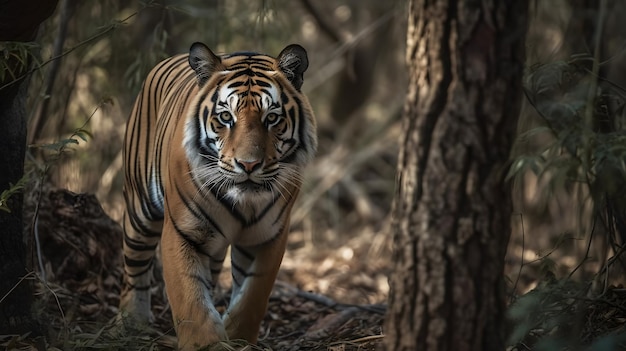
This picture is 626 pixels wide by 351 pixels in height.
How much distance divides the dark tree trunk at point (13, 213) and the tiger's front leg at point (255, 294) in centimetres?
86

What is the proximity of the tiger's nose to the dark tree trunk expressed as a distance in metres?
0.96

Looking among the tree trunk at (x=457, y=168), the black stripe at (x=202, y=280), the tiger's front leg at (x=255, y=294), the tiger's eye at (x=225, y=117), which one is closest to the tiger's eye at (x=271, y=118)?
the tiger's eye at (x=225, y=117)

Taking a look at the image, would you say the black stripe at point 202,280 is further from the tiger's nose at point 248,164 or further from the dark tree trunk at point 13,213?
the dark tree trunk at point 13,213

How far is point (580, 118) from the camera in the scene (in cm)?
355

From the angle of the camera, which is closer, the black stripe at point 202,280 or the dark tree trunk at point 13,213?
the dark tree trunk at point 13,213

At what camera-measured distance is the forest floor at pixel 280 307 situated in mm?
3516

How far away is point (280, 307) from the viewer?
576 cm

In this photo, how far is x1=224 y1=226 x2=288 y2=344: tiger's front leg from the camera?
4184mm

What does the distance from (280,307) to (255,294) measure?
1.59 m

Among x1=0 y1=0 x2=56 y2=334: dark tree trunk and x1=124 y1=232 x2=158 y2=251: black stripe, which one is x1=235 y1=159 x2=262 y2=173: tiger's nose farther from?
x1=124 y1=232 x2=158 y2=251: black stripe

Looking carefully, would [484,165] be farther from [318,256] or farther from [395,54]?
[395,54]

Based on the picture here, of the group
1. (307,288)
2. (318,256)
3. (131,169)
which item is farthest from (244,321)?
(318,256)

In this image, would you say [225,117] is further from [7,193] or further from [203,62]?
[7,193]

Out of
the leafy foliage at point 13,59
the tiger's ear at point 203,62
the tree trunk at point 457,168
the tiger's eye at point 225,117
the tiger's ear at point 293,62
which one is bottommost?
the tree trunk at point 457,168
